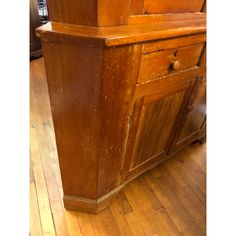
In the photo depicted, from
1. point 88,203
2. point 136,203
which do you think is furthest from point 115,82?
point 136,203

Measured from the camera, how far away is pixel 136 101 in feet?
2.85

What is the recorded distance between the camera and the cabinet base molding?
1119 millimetres

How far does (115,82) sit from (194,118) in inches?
32.5

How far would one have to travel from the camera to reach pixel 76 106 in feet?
2.57

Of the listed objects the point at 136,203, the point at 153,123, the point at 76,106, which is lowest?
the point at 136,203

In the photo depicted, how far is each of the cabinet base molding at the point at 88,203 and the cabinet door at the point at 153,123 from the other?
170 mm

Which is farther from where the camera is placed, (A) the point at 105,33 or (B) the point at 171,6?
(B) the point at 171,6

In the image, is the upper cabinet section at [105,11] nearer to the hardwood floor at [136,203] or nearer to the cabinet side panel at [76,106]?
the cabinet side panel at [76,106]

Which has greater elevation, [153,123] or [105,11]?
[105,11]

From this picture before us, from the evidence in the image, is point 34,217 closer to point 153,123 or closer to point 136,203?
point 136,203

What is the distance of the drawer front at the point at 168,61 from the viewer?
79 centimetres

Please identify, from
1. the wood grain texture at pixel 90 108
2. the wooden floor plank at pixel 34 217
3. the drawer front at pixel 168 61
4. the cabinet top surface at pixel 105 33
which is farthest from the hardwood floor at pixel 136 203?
the cabinet top surface at pixel 105 33

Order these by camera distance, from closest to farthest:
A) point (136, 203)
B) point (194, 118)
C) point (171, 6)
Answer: point (171, 6) < point (136, 203) < point (194, 118)

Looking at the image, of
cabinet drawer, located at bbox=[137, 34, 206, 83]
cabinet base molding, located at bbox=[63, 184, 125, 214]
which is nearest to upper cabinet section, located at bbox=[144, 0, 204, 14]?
cabinet drawer, located at bbox=[137, 34, 206, 83]
